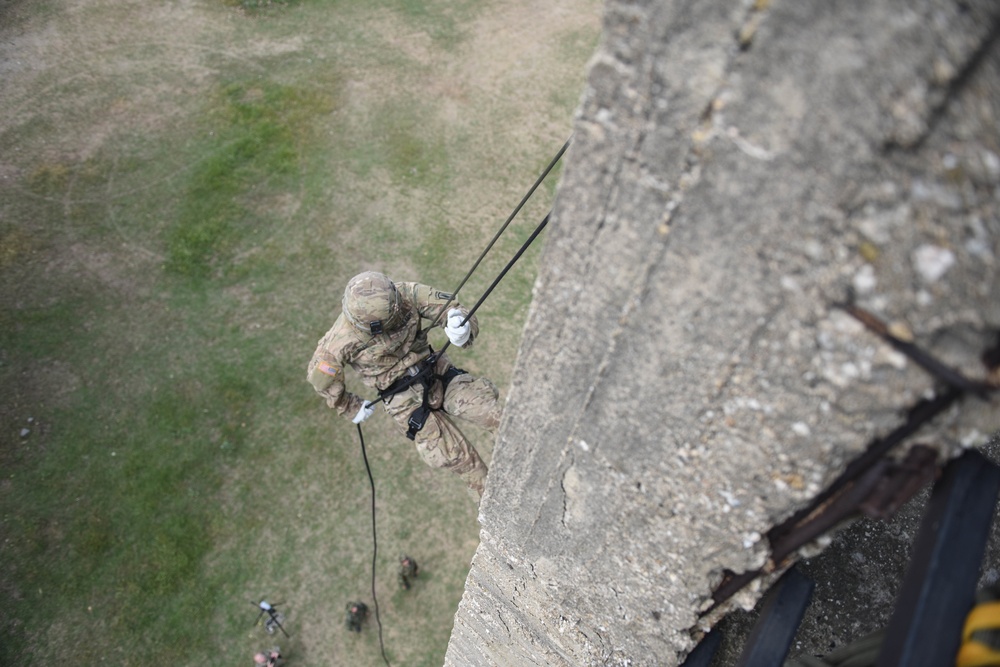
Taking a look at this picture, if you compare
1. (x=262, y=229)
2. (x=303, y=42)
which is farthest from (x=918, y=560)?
(x=303, y=42)

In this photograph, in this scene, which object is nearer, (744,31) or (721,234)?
(744,31)

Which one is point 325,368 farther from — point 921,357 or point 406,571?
point 921,357

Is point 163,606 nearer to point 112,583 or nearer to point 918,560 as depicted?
point 112,583

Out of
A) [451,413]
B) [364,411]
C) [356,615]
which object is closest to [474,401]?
[451,413]

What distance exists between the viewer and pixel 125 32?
10.3 meters

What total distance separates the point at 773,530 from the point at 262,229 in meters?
7.55

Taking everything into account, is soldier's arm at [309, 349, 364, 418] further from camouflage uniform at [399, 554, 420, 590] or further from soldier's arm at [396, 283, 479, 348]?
camouflage uniform at [399, 554, 420, 590]

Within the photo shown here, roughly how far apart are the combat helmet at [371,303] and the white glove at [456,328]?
1.25 ft

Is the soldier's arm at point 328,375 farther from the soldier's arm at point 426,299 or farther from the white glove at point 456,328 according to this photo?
the white glove at point 456,328

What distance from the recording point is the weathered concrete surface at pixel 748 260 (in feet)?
4.09

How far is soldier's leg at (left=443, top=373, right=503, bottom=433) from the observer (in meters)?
4.86

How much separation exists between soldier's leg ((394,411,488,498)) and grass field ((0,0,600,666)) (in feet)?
5.65

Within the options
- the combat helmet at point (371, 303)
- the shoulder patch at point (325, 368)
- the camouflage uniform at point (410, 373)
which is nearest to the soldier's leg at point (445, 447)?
the camouflage uniform at point (410, 373)

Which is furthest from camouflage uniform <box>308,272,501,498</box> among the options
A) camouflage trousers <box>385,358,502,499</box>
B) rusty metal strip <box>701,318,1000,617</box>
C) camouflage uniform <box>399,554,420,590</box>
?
rusty metal strip <box>701,318,1000,617</box>
